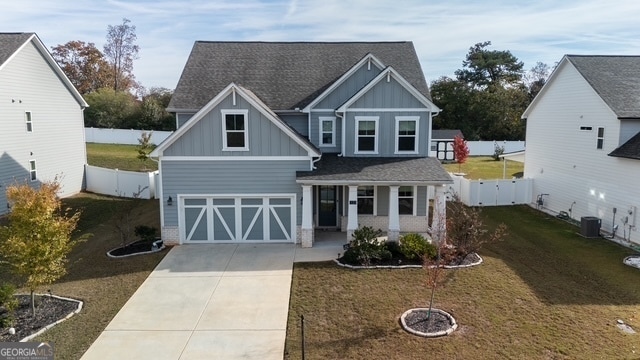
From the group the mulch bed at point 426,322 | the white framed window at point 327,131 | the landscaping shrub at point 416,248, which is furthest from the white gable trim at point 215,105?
the mulch bed at point 426,322

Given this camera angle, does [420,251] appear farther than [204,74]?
No

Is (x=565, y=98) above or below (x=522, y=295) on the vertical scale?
above

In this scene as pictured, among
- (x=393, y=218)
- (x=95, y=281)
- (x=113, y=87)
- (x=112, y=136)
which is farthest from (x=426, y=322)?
(x=113, y=87)

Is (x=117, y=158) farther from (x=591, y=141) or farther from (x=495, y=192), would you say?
(x=591, y=141)

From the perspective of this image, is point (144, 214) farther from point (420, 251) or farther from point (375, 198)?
point (420, 251)

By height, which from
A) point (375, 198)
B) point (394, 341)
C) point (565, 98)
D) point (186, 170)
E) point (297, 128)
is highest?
point (565, 98)

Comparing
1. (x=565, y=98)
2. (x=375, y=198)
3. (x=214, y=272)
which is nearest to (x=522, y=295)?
(x=375, y=198)

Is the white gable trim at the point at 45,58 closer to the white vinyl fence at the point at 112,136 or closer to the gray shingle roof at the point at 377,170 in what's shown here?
the gray shingle roof at the point at 377,170
